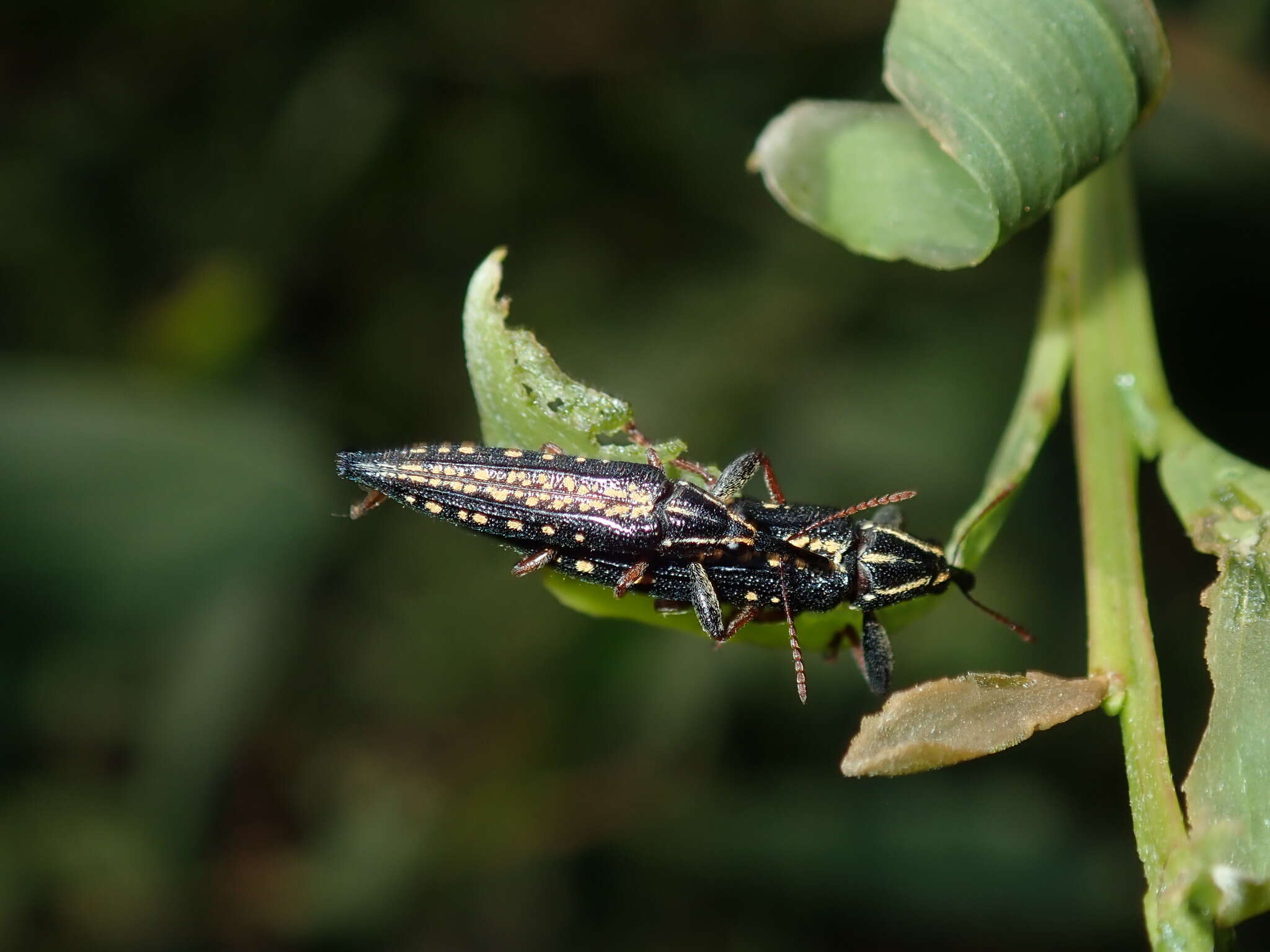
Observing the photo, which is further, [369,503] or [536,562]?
[369,503]

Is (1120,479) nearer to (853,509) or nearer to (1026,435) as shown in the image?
(1026,435)

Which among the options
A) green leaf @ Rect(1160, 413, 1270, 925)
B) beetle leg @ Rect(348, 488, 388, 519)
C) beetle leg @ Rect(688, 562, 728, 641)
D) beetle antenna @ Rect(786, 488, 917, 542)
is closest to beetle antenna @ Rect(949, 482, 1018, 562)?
green leaf @ Rect(1160, 413, 1270, 925)

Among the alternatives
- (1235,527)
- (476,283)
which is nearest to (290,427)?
(476,283)

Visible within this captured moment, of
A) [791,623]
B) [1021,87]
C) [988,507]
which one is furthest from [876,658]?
[1021,87]

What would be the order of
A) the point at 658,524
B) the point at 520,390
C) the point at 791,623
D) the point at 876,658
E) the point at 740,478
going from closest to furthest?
the point at 520,390 < the point at 791,623 < the point at 876,658 < the point at 658,524 < the point at 740,478

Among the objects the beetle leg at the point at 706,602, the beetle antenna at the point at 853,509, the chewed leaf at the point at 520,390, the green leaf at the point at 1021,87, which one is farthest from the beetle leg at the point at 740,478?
the green leaf at the point at 1021,87

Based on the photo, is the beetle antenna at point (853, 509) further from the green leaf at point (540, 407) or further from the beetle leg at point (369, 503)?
the beetle leg at point (369, 503)
